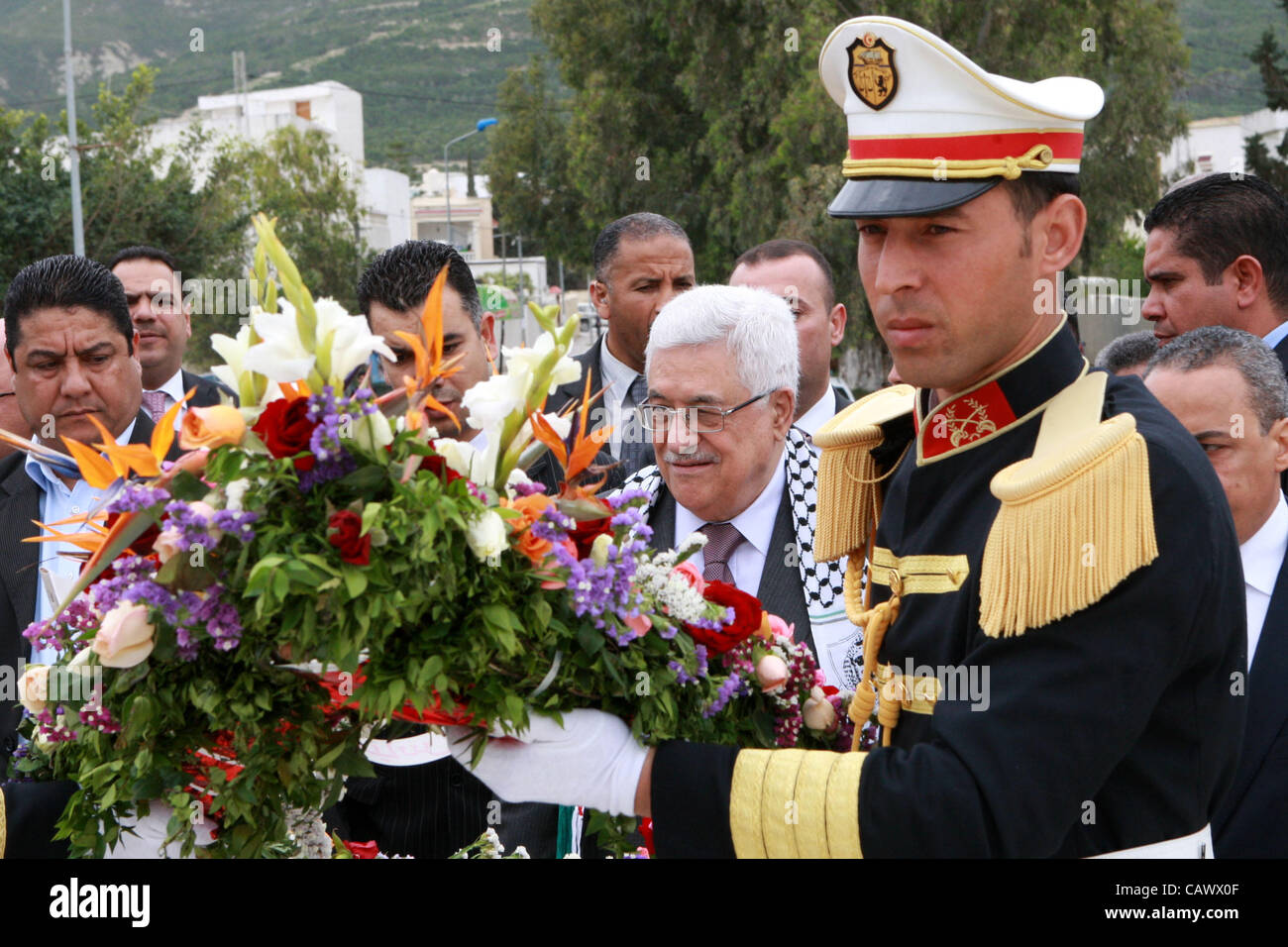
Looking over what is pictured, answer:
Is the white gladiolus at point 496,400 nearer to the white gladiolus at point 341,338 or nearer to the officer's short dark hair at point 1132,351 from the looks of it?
the white gladiolus at point 341,338

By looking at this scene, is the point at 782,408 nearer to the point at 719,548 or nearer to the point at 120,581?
the point at 719,548

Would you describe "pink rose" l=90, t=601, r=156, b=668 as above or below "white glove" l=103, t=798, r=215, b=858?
above

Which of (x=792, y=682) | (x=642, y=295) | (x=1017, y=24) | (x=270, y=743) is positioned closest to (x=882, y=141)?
(x=792, y=682)

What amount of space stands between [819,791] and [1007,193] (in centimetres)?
91

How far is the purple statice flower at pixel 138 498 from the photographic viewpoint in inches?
71.7

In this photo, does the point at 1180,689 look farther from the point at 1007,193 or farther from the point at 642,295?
the point at 642,295

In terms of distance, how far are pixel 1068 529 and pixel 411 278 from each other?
2.58m

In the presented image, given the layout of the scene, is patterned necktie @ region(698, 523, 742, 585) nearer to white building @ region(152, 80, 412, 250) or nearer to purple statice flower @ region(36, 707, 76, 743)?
purple statice flower @ region(36, 707, 76, 743)

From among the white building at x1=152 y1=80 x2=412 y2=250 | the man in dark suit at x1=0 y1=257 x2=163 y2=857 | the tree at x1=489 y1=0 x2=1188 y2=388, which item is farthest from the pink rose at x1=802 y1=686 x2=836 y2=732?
the white building at x1=152 y1=80 x2=412 y2=250

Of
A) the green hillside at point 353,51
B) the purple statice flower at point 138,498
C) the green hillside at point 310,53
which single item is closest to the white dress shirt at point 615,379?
the purple statice flower at point 138,498

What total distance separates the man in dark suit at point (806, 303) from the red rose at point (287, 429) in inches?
126

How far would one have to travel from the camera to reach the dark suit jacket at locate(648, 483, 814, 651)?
10.2ft

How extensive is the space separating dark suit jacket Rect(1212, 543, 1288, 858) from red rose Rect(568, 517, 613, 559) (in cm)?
136

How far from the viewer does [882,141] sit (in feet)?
6.95
